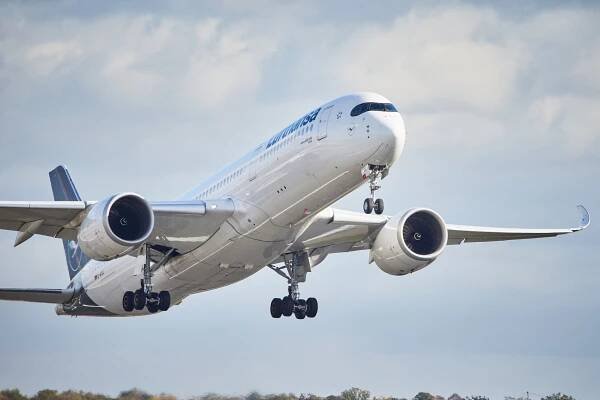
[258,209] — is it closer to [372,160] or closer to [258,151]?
[258,151]

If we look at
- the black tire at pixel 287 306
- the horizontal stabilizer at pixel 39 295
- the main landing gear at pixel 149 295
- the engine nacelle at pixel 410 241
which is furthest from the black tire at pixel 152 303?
the engine nacelle at pixel 410 241

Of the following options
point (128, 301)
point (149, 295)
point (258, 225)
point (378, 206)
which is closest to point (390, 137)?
point (378, 206)

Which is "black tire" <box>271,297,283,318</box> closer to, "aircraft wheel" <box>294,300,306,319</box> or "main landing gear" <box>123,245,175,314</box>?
"aircraft wheel" <box>294,300,306,319</box>

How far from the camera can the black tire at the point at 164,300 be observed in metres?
43.1

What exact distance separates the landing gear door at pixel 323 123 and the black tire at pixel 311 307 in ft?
32.5

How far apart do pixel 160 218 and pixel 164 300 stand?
357 centimetres

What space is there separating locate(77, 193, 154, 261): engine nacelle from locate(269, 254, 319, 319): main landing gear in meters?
8.16

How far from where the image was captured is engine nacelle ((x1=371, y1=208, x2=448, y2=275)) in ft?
144

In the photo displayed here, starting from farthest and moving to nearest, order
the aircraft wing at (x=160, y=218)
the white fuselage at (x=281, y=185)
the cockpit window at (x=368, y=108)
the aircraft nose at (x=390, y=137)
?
the aircraft wing at (x=160, y=218)
the cockpit window at (x=368, y=108)
the white fuselage at (x=281, y=185)
the aircraft nose at (x=390, y=137)

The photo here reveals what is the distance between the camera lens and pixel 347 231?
146 feet

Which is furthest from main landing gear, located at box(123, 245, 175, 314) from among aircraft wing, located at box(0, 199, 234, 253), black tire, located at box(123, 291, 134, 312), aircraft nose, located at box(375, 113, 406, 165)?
aircraft nose, located at box(375, 113, 406, 165)

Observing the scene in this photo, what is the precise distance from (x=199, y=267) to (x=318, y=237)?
4639 mm

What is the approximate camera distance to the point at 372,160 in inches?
1470

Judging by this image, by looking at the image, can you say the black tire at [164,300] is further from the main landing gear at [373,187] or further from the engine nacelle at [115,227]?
the main landing gear at [373,187]
